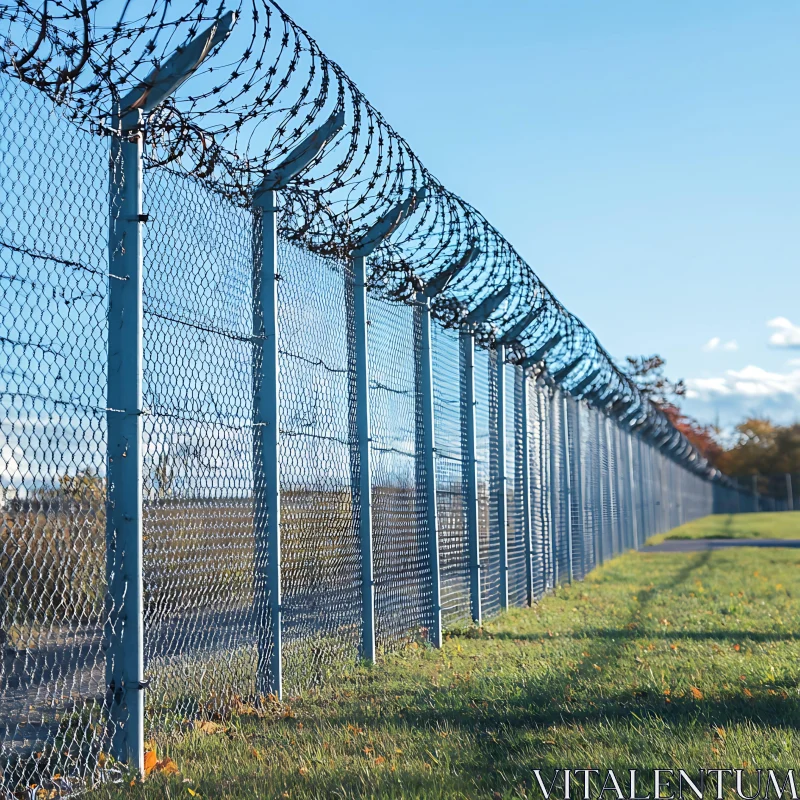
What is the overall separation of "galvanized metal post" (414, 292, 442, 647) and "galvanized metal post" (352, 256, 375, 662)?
1.10 meters

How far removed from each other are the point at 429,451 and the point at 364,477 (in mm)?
1337

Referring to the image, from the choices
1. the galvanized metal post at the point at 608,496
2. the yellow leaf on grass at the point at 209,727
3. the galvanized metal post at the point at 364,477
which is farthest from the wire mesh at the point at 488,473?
the galvanized metal post at the point at 608,496

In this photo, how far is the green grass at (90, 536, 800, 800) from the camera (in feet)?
12.7

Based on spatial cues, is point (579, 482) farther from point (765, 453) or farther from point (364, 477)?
point (765, 453)

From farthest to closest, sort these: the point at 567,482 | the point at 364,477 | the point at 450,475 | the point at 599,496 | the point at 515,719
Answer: the point at 599,496
the point at 567,482
the point at 450,475
the point at 364,477
the point at 515,719

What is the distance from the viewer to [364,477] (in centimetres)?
657

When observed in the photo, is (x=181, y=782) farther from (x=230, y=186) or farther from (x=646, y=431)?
(x=646, y=431)

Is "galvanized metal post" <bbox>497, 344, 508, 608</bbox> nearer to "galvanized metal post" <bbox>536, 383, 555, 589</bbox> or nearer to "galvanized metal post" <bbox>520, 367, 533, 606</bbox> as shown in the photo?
"galvanized metal post" <bbox>520, 367, 533, 606</bbox>

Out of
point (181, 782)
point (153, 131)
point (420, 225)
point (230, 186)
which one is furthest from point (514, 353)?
point (181, 782)

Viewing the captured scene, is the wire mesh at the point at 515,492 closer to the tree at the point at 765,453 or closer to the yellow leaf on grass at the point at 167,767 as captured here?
the yellow leaf on grass at the point at 167,767

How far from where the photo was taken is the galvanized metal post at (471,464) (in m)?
8.87

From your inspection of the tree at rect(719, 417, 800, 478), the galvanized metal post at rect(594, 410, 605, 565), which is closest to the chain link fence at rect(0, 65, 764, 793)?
A: the galvanized metal post at rect(594, 410, 605, 565)

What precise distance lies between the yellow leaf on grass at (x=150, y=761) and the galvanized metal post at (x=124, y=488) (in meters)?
0.03

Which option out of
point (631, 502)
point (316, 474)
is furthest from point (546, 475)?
point (631, 502)
